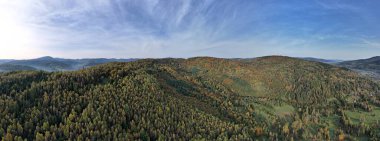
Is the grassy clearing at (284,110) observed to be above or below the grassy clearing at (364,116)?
above

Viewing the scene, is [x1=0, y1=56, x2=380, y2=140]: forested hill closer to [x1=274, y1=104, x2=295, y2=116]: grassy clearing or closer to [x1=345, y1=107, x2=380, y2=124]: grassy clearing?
[x1=274, y1=104, x2=295, y2=116]: grassy clearing

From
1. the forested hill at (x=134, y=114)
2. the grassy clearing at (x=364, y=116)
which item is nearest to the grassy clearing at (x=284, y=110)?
the forested hill at (x=134, y=114)

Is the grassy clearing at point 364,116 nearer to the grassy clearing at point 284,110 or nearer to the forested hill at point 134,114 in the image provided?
the forested hill at point 134,114

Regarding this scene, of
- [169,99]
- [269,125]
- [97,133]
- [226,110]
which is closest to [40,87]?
[97,133]

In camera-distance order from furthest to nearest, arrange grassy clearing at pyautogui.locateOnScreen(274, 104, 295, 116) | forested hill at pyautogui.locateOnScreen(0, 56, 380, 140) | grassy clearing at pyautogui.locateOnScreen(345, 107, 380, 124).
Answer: grassy clearing at pyautogui.locateOnScreen(345, 107, 380, 124), grassy clearing at pyautogui.locateOnScreen(274, 104, 295, 116), forested hill at pyautogui.locateOnScreen(0, 56, 380, 140)

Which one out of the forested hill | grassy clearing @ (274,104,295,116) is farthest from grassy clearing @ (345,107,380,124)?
grassy clearing @ (274,104,295,116)

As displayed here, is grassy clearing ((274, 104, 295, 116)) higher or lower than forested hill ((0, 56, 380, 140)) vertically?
lower

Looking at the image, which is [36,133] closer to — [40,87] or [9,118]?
[9,118]

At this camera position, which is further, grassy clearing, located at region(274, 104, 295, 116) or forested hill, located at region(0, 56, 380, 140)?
grassy clearing, located at region(274, 104, 295, 116)

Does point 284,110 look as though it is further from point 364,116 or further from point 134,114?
point 134,114

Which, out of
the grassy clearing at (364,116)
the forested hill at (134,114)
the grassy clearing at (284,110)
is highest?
the forested hill at (134,114)

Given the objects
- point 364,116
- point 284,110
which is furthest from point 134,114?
point 364,116

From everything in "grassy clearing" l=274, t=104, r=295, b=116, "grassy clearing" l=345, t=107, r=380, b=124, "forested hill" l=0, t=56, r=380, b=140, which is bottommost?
"grassy clearing" l=345, t=107, r=380, b=124
